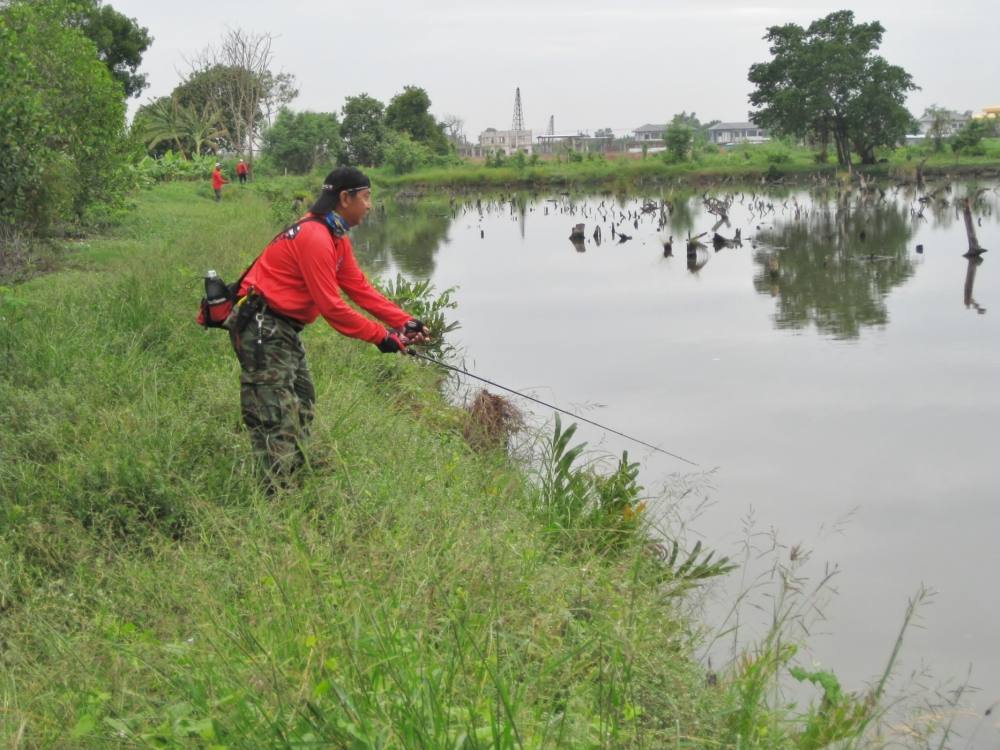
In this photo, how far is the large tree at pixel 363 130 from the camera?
60.8m

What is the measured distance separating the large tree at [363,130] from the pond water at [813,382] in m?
32.2

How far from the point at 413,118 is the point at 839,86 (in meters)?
24.3

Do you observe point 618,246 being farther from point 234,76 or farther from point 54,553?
point 234,76

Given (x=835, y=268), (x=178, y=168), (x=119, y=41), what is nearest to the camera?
(x=835, y=268)

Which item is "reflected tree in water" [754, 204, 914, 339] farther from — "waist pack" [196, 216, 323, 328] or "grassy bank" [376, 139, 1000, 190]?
"grassy bank" [376, 139, 1000, 190]

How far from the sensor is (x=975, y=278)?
2041cm

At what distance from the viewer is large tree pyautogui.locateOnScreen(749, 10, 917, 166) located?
50.8 meters

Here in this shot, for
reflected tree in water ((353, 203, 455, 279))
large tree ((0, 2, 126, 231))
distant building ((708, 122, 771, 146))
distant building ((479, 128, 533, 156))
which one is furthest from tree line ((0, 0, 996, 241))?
distant building ((708, 122, 771, 146))

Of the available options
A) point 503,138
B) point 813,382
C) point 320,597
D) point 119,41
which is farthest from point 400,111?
point 503,138

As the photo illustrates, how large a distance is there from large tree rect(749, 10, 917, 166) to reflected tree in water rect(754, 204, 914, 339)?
59.9 feet

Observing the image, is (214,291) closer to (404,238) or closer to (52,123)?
(52,123)

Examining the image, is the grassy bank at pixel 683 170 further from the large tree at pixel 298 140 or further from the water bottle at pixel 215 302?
the water bottle at pixel 215 302

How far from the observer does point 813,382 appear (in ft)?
41.0

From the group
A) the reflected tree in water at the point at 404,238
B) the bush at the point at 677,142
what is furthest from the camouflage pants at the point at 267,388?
the bush at the point at 677,142
